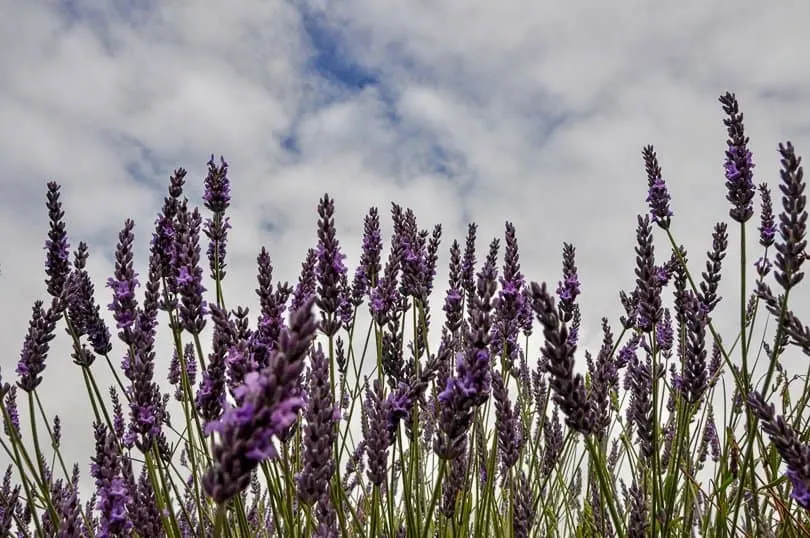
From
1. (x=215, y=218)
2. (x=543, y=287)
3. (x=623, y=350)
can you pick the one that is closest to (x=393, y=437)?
(x=543, y=287)

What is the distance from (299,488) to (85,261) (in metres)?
1.97

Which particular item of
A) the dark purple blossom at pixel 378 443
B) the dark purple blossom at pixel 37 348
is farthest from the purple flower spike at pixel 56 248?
the dark purple blossom at pixel 378 443

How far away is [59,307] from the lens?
8.59 feet

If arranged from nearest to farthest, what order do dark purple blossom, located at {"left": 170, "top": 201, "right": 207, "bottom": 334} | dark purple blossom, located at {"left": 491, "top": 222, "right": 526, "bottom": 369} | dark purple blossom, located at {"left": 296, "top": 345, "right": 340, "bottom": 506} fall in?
dark purple blossom, located at {"left": 296, "top": 345, "right": 340, "bottom": 506} → dark purple blossom, located at {"left": 170, "top": 201, "right": 207, "bottom": 334} → dark purple blossom, located at {"left": 491, "top": 222, "right": 526, "bottom": 369}

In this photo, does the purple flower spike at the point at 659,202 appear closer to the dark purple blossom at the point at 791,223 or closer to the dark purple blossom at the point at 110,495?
the dark purple blossom at the point at 791,223

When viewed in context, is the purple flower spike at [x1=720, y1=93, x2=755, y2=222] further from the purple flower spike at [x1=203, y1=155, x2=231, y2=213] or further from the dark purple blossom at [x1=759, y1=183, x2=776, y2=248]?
the purple flower spike at [x1=203, y1=155, x2=231, y2=213]

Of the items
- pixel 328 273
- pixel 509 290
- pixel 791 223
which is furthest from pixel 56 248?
pixel 791 223

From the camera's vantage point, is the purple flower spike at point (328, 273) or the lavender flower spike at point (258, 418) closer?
the lavender flower spike at point (258, 418)

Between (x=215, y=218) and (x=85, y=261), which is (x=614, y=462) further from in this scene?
(x=85, y=261)

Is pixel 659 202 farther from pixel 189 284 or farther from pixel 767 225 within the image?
pixel 189 284

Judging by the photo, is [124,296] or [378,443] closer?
[378,443]

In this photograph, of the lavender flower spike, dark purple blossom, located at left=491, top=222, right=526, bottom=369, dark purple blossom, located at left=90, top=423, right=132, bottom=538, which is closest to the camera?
the lavender flower spike

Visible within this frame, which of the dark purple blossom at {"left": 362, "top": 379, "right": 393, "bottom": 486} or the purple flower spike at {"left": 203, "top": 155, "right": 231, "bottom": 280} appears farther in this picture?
the purple flower spike at {"left": 203, "top": 155, "right": 231, "bottom": 280}

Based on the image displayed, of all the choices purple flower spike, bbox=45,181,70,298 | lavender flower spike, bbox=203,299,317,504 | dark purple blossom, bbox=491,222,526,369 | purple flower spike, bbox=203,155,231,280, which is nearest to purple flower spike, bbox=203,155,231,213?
purple flower spike, bbox=203,155,231,280
